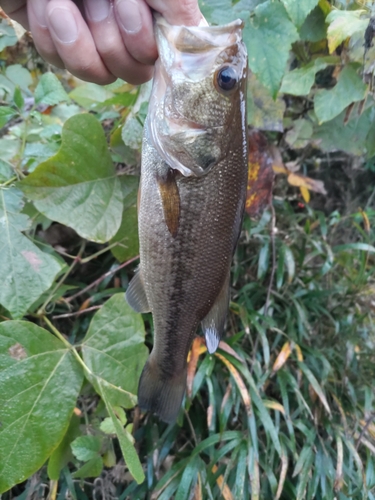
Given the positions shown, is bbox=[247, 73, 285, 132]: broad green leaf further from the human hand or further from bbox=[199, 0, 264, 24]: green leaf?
the human hand

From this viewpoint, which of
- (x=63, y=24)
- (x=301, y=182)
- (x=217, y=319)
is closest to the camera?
(x=63, y=24)

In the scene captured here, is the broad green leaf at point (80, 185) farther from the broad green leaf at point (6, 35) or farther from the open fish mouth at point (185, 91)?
the broad green leaf at point (6, 35)

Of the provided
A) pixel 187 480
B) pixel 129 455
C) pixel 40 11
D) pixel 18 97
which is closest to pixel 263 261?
pixel 187 480

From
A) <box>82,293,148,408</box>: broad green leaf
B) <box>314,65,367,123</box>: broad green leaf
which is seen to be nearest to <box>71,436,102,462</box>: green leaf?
<box>82,293,148,408</box>: broad green leaf

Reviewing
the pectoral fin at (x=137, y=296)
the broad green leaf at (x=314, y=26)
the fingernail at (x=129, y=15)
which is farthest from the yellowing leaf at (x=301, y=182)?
the fingernail at (x=129, y=15)

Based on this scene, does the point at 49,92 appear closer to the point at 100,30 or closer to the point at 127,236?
the point at 100,30
